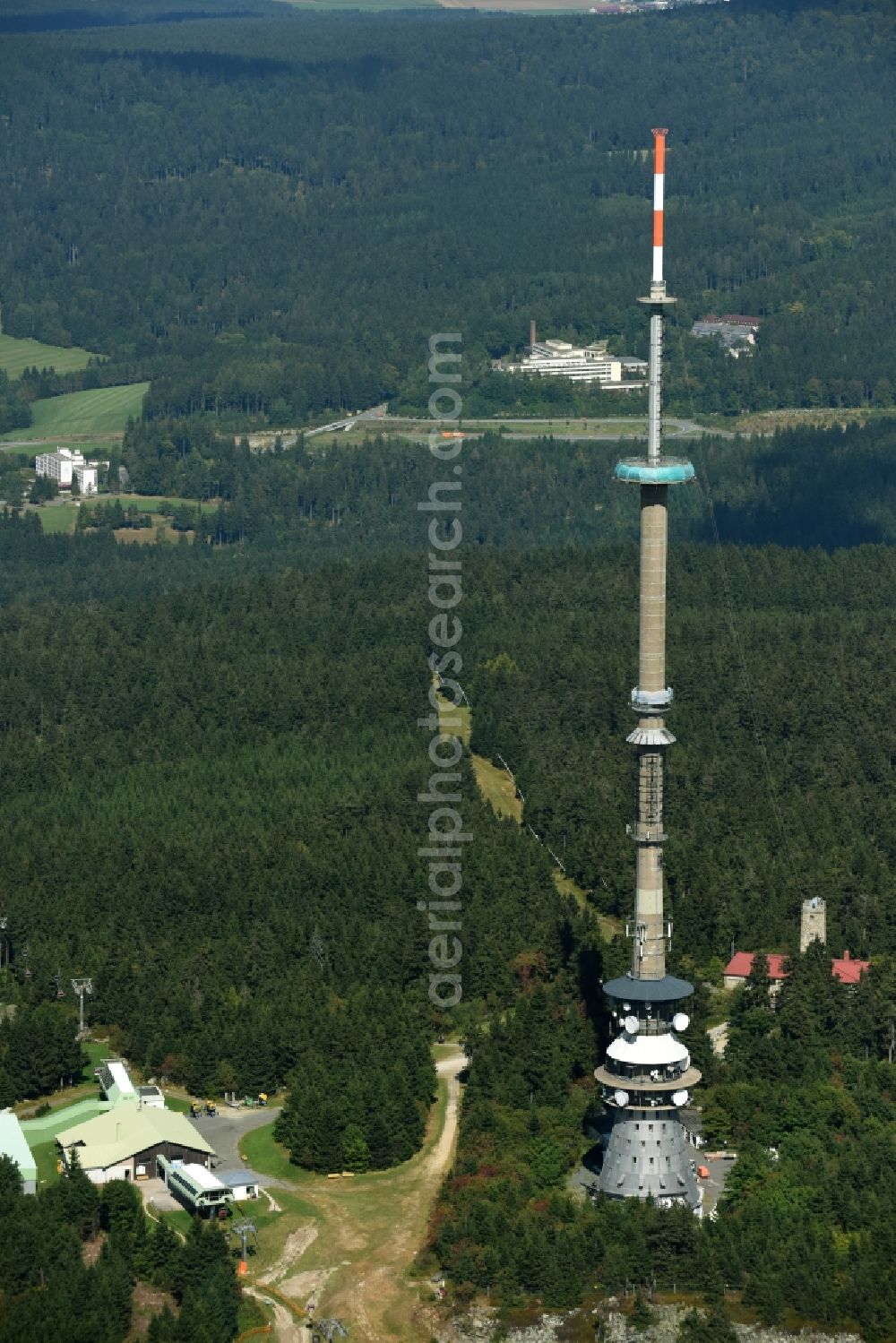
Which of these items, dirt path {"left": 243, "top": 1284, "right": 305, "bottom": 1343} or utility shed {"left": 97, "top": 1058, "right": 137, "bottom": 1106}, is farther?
utility shed {"left": 97, "top": 1058, "right": 137, "bottom": 1106}

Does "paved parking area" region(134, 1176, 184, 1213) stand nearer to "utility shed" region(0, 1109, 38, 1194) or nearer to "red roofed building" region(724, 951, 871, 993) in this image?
"utility shed" region(0, 1109, 38, 1194)

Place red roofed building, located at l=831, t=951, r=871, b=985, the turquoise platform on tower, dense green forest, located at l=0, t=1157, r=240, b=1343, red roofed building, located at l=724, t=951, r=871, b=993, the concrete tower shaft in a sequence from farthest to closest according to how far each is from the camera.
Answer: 1. red roofed building, located at l=724, t=951, r=871, b=993
2. red roofed building, located at l=831, t=951, r=871, b=985
3. the concrete tower shaft
4. the turquoise platform on tower
5. dense green forest, located at l=0, t=1157, r=240, b=1343

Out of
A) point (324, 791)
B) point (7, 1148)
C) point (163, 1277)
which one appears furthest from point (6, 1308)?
point (324, 791)

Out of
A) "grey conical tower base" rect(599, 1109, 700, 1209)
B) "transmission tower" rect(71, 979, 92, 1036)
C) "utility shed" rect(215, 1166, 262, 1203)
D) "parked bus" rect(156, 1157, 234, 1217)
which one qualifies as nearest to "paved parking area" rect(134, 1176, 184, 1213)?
"parked bus" rect(156, 1157, 234, 1217)

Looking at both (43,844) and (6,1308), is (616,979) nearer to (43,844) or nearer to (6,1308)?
(6,1308)

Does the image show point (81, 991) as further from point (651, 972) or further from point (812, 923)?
point (812, 923)

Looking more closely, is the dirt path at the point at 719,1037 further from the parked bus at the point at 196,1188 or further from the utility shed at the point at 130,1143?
the parked bus at the point at 196,1188
